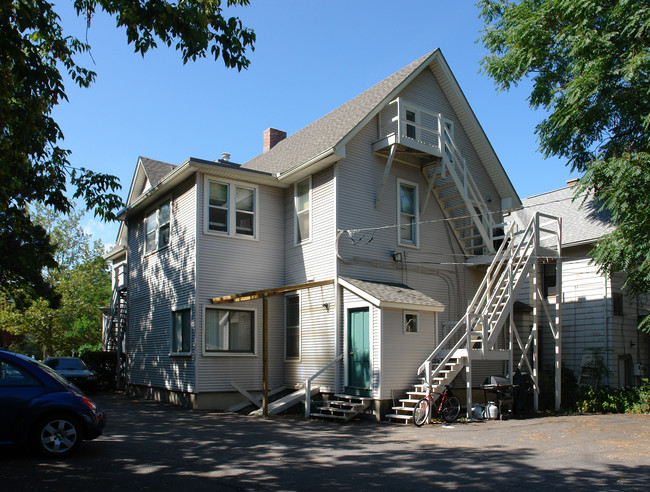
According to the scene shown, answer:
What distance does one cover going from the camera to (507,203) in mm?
21109

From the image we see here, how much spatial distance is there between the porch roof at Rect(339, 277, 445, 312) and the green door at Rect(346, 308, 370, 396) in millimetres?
624

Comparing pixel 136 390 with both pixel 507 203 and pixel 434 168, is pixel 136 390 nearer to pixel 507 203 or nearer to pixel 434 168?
pixel 434 168

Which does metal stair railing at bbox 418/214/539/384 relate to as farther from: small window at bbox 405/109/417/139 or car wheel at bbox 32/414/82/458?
car wheel at bbox 32/414/82/458

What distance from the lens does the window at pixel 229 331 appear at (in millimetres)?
16688

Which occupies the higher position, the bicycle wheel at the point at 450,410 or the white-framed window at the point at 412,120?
the white-framed window at the point at 412,120

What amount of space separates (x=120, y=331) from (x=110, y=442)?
12.4m

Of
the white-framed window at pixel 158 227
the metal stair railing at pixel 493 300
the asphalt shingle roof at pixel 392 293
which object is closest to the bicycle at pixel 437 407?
the metal stair railing at pixel 493 300

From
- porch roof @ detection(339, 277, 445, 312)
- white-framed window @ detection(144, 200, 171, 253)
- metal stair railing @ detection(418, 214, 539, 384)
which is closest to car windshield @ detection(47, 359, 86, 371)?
white-framed window @ detection(144, 200, 171, 253)

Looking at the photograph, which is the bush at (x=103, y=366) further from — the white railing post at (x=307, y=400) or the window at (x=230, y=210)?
the white railing post at (x=307, y=400)

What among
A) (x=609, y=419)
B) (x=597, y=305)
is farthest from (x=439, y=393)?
(x=597, y=305)

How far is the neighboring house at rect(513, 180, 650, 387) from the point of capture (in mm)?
20062

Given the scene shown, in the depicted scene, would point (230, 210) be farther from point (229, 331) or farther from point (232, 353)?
point (232, 353)

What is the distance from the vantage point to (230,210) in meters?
17.4

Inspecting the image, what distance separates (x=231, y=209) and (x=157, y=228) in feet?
13.0
